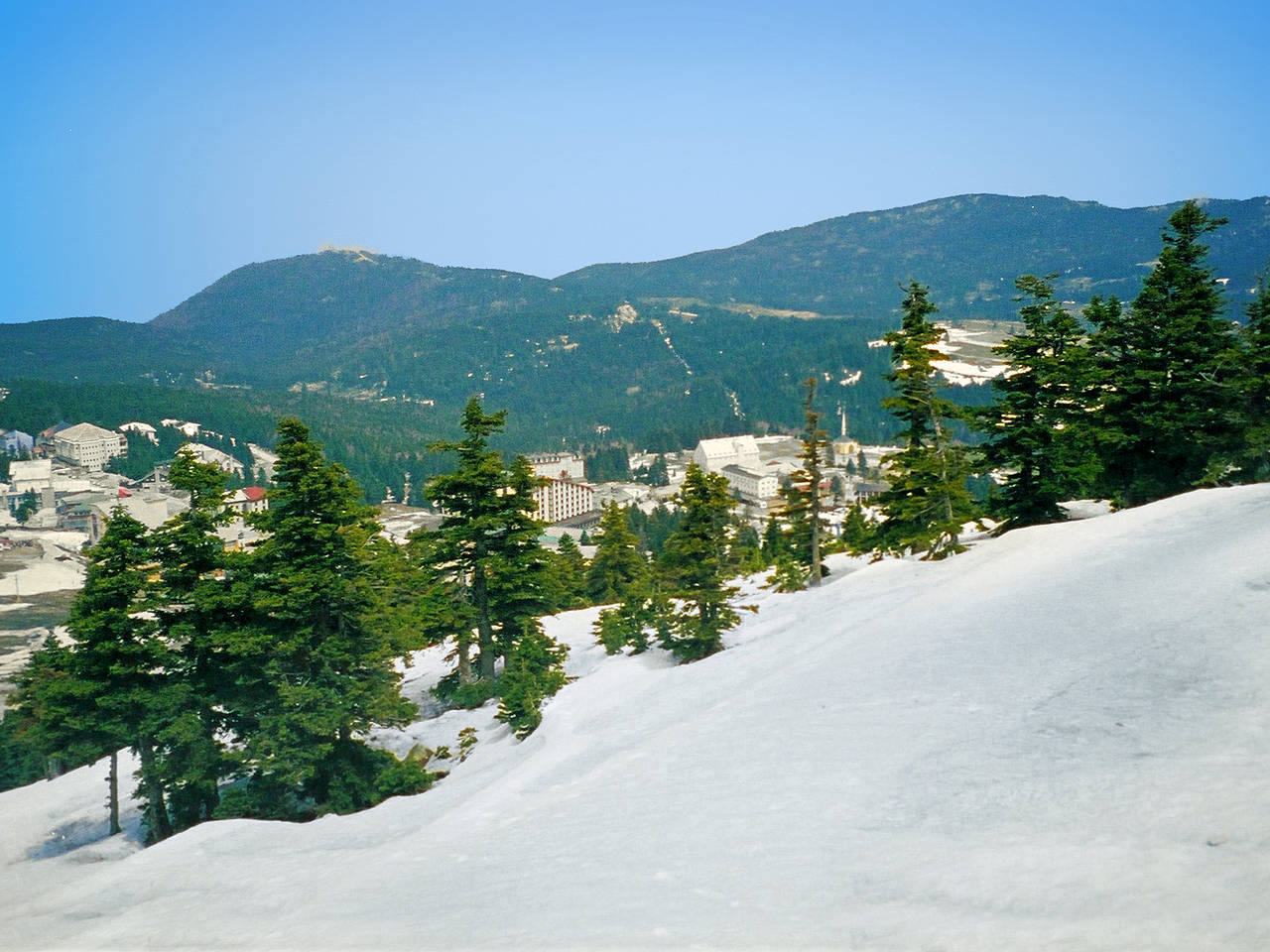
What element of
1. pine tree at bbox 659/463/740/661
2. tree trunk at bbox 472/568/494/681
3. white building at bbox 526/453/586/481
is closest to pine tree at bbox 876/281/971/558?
pine tree at bbox 659/463/740/661

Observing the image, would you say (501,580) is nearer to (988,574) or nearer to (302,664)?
(302,664)

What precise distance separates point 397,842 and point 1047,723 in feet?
25.4

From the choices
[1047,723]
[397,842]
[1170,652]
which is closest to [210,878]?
[397,842]

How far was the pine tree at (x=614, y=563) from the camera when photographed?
47.0 metres

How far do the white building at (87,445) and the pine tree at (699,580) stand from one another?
178m

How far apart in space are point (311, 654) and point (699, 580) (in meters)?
10.0

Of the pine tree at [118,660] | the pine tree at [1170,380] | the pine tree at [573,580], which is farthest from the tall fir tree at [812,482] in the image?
the pine tree at [118,660]

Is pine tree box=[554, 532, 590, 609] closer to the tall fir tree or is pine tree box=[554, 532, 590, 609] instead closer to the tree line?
the tall fir tree

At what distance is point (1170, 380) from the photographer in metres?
25.9

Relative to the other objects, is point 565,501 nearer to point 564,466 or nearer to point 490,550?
point 564,466

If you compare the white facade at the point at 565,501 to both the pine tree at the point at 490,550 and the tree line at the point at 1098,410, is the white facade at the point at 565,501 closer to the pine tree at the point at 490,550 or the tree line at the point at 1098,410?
the pine tree at the point at 490,550

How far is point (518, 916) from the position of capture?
23.2ft


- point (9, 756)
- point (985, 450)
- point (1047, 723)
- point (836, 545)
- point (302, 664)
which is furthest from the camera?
point (836, 545)

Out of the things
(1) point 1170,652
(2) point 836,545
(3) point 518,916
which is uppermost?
(1) point 1170,652
